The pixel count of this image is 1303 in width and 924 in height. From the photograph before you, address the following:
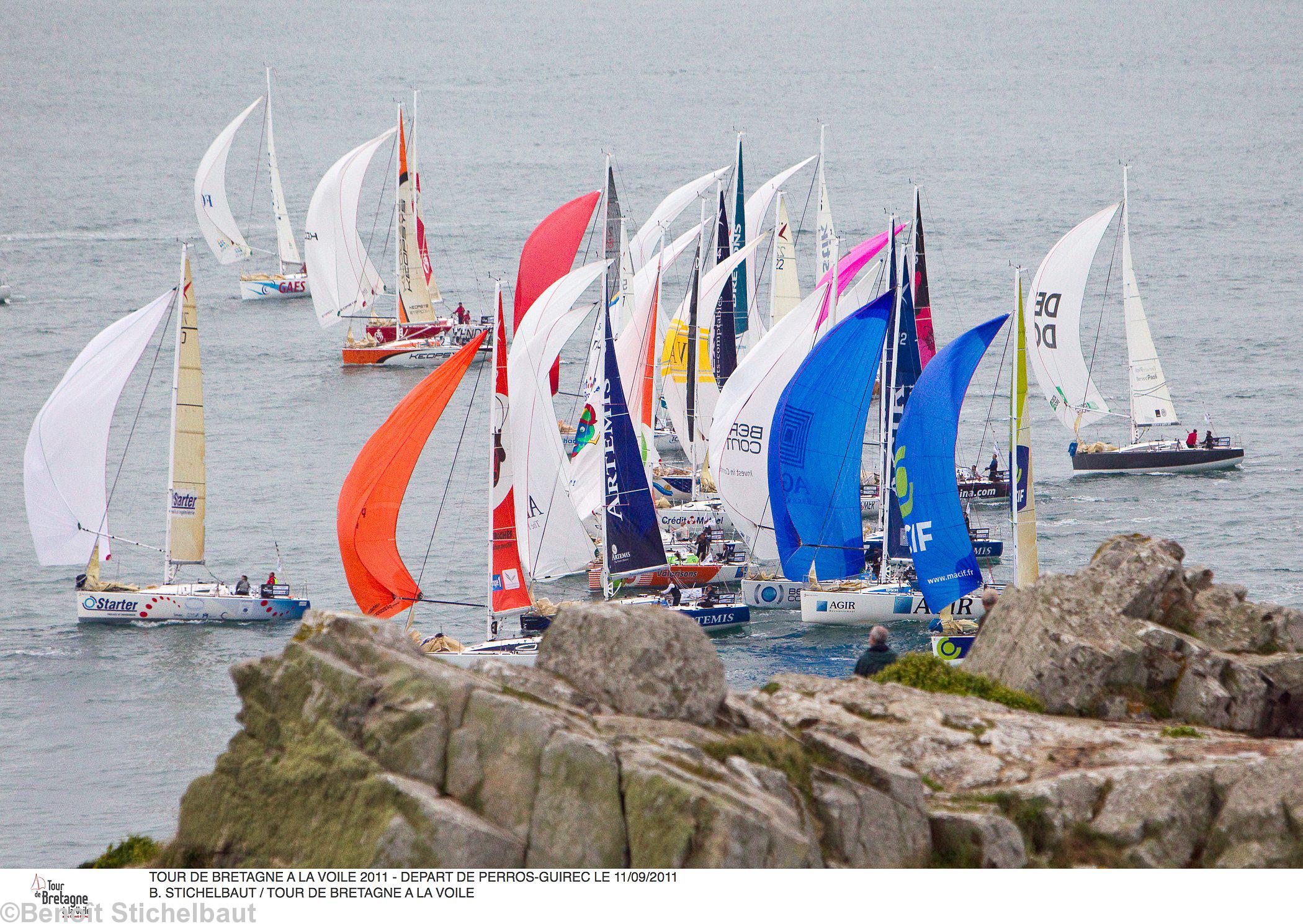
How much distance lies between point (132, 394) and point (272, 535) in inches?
1003

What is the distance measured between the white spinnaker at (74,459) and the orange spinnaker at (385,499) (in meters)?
12.1

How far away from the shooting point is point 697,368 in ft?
198

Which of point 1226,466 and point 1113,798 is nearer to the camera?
point 1113,798

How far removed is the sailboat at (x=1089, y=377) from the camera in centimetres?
6272

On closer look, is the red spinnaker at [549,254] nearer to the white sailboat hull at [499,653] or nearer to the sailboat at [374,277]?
the white sailboat hull at [499,653]

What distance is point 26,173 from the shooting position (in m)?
153

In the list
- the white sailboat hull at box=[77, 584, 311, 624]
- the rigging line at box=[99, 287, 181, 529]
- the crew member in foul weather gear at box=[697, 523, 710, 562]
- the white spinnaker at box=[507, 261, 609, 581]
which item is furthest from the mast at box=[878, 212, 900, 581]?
the rigging line at box=[99, 287, 181, 529]

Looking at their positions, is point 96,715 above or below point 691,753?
below

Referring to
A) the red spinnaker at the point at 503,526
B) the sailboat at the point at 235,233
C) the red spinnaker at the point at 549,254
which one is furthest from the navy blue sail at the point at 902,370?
the sailboat at the point at 235,233

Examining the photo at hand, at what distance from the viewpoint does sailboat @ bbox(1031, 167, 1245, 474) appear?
206 ft

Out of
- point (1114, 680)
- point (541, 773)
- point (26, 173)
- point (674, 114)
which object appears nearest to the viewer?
point (541, 773)

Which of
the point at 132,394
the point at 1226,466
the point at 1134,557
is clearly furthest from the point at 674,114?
the point at 1134,557

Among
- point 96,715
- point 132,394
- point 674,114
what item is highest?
point 674,114

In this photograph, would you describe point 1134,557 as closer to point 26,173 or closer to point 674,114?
point 26,173
